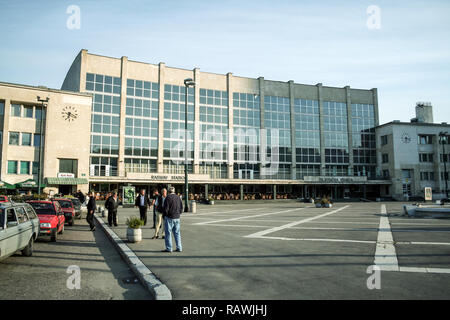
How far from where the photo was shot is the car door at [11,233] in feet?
21.6

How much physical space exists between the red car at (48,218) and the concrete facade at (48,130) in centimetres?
2858

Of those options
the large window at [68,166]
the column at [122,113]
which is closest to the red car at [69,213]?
the large window at [68,166]

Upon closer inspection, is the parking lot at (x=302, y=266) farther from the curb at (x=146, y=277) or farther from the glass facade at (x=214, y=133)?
the glass facade at (x=214, y=133)

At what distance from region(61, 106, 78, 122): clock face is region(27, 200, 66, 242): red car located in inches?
1249

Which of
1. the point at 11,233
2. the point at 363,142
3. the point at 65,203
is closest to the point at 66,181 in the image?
the point at 65,203

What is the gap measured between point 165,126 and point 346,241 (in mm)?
42750

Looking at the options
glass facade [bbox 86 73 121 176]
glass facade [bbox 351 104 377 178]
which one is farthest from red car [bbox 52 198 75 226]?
glass facade [bbox 351 104 377 178]

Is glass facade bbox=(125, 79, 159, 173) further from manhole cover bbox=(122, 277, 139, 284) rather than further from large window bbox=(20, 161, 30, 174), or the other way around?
manhole cover bbox=(122, 277, 139, 284)

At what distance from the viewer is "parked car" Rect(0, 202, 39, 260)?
256 inches

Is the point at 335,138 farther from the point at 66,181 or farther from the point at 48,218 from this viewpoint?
the point at 48,218

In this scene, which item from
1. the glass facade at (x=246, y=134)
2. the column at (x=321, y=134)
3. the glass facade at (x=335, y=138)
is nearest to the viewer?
the glass facade at (x=246, y=134)

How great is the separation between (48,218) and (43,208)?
134cm

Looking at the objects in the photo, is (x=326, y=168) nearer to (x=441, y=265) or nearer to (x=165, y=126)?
(x=165, y=126)

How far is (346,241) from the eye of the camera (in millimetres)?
9555
